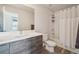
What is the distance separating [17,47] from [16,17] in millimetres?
490

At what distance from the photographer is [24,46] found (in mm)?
1519

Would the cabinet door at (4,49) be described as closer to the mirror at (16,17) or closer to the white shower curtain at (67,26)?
the mirror at (16,17)

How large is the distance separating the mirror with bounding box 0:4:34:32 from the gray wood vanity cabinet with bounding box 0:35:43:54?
22 centimetres

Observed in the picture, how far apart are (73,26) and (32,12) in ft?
2.42

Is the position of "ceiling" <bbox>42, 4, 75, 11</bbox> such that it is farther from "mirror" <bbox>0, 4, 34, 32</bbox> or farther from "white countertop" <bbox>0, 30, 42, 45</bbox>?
"white countertop" <bbox>0, 30, 42, 45</bbox>

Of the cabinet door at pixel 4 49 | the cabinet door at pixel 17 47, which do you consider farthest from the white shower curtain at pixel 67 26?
the cabinet door at pixel 4 49

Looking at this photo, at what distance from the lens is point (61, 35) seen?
1.62 m

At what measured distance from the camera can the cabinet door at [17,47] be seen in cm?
140

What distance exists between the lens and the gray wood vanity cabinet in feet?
4.44

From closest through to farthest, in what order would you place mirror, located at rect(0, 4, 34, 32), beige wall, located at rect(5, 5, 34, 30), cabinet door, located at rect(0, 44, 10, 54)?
1. cabinet door, located at rect(0, 44, 10, 54)
2. mirror, located at rect(0, 4, 34, 32)
3. beige wall, located at rect(5, 5, 34, 30)

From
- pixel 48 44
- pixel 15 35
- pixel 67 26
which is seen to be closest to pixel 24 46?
pixel 15 35

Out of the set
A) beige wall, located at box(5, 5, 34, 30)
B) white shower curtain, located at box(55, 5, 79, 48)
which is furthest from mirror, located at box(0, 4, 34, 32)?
white shower curtain, located at box(55, 5, 79, 48)
